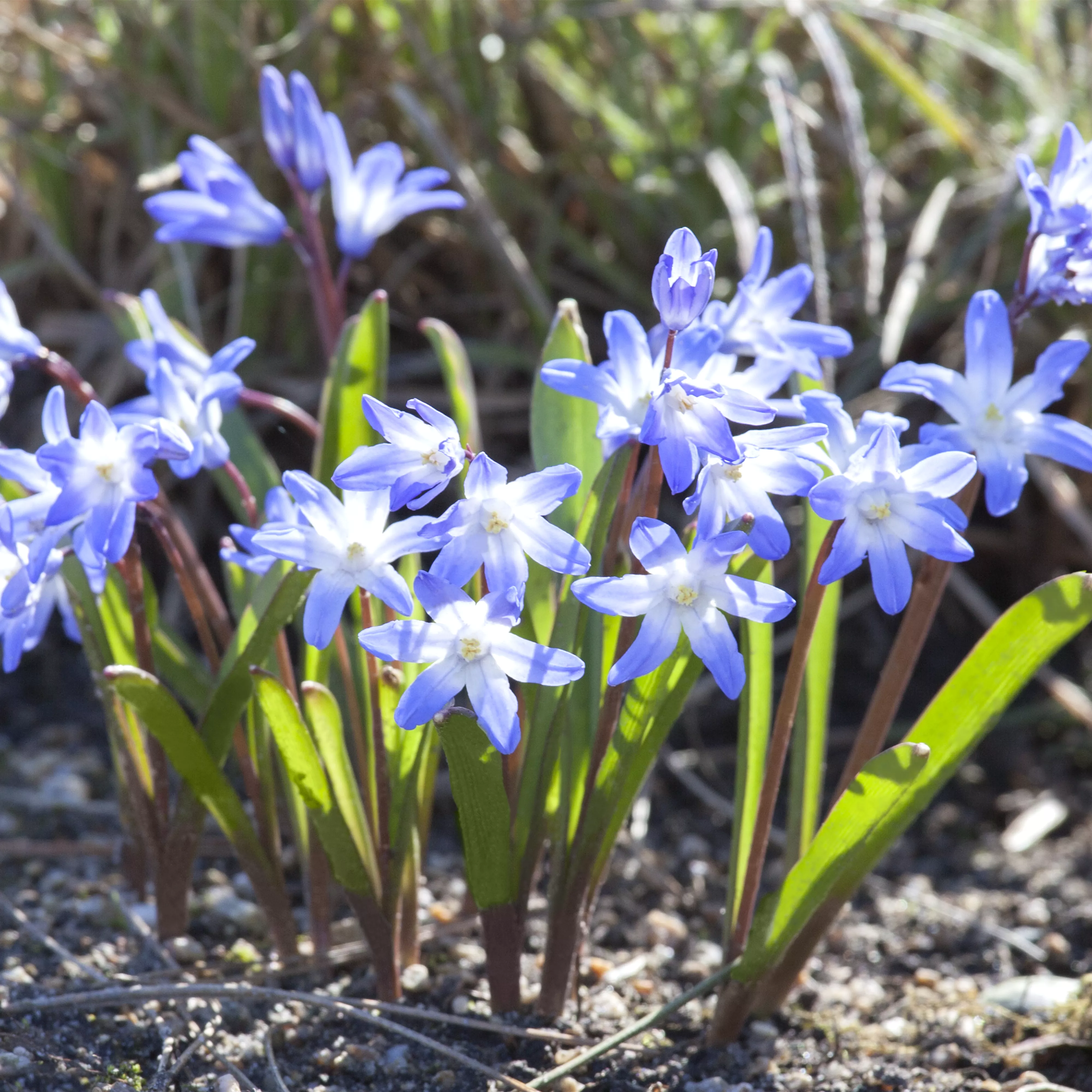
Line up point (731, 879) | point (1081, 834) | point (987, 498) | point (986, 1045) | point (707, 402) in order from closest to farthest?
point (707, 402), point (987, 498), point (731, 879), point (986, 1045), point (1081, 834)

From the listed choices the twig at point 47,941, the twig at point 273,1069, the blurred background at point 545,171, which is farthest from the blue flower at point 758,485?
the blurred background at point 545,171

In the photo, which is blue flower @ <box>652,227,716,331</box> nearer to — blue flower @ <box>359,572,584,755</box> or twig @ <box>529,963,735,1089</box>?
blue flower @ <box>359,572,584,755</box>

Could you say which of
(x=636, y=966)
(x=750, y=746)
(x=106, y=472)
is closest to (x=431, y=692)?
(x=106, y=472)

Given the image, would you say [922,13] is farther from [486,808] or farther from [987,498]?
[486,808]

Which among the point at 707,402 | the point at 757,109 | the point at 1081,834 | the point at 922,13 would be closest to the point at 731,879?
the point at 707,402

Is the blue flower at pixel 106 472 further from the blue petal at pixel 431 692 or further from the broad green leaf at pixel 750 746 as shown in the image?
the broad green leaf at pixel 750 746

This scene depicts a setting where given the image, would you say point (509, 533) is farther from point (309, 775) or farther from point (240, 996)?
point (240, 996)
